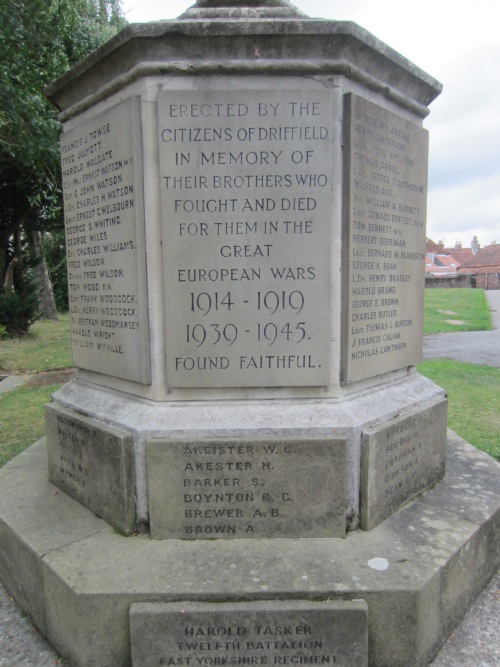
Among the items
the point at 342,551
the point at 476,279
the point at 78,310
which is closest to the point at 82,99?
the point at 78,310

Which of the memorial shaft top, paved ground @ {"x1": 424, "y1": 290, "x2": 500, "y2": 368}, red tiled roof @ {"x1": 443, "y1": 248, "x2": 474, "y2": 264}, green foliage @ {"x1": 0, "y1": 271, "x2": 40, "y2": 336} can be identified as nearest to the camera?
the memorial shaft top

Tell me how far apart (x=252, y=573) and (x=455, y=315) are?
22.3 meters

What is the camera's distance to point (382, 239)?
2.66m

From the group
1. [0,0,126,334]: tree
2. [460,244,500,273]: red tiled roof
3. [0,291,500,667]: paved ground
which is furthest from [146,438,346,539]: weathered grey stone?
[460,244,500,273]: red tiled roof

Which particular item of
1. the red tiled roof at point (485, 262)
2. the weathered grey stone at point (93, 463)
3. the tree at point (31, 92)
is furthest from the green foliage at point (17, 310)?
the red tiled roof at point (485, 262)

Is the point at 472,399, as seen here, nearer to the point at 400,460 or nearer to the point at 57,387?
the point at 400,460

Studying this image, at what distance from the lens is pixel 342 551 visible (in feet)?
7.14

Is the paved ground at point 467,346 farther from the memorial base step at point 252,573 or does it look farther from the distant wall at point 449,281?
the distant wall at point 449,281

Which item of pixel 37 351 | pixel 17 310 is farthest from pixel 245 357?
pixel 17 310

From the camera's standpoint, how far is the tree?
7887 millimetres

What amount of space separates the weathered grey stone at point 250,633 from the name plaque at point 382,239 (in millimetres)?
1121

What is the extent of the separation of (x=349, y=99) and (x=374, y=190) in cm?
48

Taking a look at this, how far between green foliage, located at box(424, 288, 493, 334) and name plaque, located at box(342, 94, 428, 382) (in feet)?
48.2

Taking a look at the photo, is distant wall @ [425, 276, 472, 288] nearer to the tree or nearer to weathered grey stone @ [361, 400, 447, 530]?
the tree
